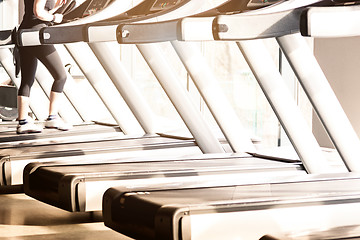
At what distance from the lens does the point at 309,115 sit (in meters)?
6.82

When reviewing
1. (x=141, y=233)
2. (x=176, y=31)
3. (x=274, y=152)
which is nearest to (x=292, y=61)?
(x=176, y=31)

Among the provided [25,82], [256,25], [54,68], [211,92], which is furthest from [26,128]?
[256,25]

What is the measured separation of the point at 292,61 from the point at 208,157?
3.70 feet

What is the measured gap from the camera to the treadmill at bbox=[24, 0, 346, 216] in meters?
3.37

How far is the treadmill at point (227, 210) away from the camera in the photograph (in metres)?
2.53

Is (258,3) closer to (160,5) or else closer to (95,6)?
(160,5)

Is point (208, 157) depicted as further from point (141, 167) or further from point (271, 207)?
point (271, 207)

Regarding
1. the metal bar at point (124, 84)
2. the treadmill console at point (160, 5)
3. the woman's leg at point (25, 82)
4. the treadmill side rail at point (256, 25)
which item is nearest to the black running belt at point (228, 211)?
the treadmill side rail at point (256, 25)

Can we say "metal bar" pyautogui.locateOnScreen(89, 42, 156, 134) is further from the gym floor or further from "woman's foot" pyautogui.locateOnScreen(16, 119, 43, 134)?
the gym floor

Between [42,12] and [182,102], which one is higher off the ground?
[42,12]

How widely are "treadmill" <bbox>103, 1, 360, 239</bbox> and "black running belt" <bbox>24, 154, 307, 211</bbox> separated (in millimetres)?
210

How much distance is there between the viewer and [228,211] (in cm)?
258

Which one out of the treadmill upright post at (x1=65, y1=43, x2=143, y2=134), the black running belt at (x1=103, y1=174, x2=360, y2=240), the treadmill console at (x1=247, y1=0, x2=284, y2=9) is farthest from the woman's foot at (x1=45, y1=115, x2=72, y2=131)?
the black running belt at (x1=103, y1=174, x2=360, y2=240)

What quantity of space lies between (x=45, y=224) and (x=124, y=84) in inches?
58.5
